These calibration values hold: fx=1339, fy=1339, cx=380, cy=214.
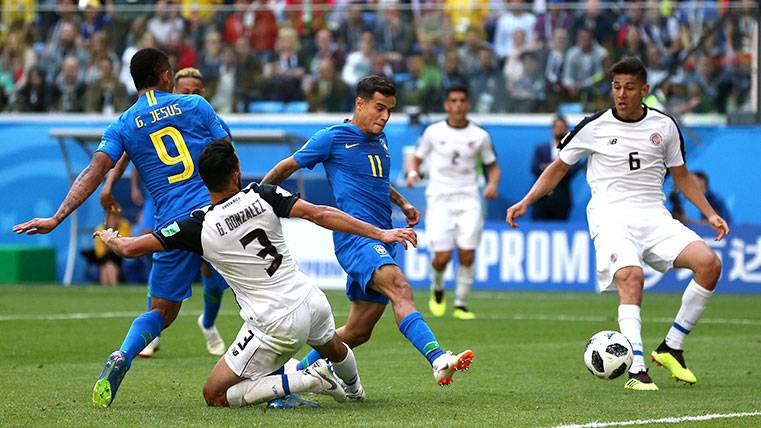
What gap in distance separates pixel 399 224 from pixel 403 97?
10.0 ft

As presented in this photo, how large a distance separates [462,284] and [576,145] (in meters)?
6.48

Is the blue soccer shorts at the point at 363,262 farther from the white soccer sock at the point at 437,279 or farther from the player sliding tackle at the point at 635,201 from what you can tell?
the white soccer sock at the point at 437,279

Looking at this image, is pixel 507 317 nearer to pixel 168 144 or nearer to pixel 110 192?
pixel 110 192

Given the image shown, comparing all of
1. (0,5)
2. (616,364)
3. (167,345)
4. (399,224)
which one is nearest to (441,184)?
(399,224)

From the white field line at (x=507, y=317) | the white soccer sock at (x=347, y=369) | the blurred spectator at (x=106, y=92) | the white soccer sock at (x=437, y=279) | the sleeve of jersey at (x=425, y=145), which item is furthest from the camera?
the blurred spectator at (x=106, y=92)

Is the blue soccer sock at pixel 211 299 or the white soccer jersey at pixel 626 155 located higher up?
the white soccer jersey at pixel 626 155

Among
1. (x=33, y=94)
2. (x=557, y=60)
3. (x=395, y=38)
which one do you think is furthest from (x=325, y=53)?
(x=33, y=94)

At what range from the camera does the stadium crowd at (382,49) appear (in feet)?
69.9

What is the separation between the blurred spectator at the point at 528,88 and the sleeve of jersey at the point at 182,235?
14718 millimetres

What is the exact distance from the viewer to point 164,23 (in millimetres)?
23203

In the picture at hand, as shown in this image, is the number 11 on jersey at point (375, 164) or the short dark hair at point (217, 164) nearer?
the short dark hair at point (217, 164)

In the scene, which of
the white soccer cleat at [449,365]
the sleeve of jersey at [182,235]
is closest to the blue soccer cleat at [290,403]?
the white soccer cleat at [449,365]

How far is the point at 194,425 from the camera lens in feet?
23.4

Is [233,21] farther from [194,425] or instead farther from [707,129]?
[194,425]
